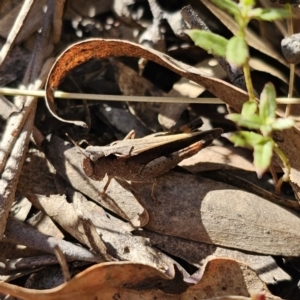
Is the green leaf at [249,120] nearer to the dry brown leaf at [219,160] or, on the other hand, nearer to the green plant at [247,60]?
the green plant at [247,60]

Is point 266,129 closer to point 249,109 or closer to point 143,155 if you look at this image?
point 249,109

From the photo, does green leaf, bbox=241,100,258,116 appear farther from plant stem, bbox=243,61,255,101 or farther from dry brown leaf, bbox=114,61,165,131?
dry brown leaf, bbox=114,61,165,131

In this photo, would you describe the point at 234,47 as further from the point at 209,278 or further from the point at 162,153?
the point at 209,278

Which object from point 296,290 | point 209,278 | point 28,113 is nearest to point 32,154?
point 28,113

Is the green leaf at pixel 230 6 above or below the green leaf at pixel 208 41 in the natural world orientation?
above

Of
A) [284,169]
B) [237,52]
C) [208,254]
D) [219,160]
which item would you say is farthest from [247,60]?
[208,254]

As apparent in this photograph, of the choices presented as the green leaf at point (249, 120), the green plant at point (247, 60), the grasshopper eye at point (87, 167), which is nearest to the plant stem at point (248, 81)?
the green plant at point (247, 60)
